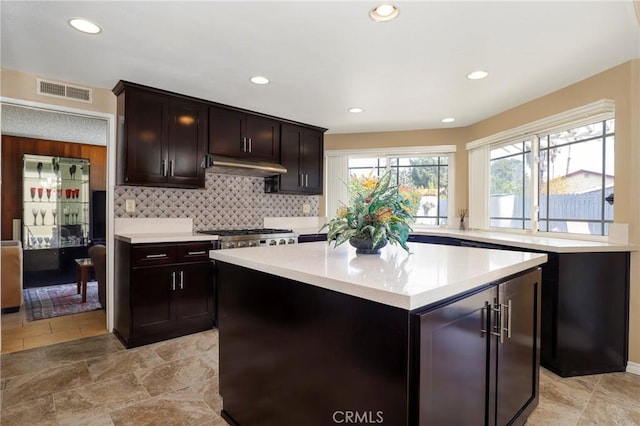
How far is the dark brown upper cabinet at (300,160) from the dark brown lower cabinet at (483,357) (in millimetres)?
3164

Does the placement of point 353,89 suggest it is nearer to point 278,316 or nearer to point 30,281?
point 278,316

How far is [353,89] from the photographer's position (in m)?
3.23

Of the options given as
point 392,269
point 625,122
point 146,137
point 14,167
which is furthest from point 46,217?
point 625,122

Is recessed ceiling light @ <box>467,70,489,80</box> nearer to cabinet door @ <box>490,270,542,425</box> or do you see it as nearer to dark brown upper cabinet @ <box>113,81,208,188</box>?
cabinet door @ <box>490,270,542,425</box>

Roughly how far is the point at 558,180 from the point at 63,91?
4800 millimetres

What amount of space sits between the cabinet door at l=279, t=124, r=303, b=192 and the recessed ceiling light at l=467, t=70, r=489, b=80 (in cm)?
226

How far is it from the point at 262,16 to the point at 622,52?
2594mm

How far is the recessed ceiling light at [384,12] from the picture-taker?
6.28ft

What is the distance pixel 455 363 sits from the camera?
1199 mm

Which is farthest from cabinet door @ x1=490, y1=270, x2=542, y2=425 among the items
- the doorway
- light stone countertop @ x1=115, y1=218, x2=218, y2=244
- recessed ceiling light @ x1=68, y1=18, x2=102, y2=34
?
the doorway

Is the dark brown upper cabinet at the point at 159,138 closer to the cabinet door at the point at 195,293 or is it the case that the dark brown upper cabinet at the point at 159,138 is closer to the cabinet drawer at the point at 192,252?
the cabinet drawer at the point at 192,252

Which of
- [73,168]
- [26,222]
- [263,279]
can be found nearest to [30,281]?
[26,222]

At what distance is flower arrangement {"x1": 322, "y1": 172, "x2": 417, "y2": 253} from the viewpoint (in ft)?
5.61

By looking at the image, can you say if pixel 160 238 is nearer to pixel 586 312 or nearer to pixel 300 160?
pixel 300 160
